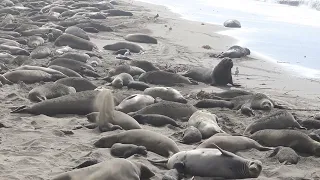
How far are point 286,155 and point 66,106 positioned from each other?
9.17 feet

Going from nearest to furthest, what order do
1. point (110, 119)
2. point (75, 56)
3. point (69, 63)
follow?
point (110, 119), point (69, 63), point (75, 56)

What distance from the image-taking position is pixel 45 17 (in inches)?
625

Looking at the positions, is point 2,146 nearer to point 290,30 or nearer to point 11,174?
point 11,174

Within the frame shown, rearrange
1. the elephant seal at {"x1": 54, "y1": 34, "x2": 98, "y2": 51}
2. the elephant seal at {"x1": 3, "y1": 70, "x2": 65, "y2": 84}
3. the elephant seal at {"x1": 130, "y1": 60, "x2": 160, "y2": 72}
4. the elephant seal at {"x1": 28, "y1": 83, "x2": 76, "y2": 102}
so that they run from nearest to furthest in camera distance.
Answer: the elephant seal at {"x1": 28, "y1": 83, "x2": 76, "y2": 102} → the elephant seal at {"x1": 3, "y1": 70, "x2": 65, "y2": 84} → the elephant seal at {"x1": 130, "y1": 60, "x2": 160, "y2": 72} → the elephant seal at {"x1": 54, "y1": 34, "x2": 98, "y2": 51}

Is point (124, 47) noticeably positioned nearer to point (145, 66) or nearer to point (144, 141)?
point (145, 66)

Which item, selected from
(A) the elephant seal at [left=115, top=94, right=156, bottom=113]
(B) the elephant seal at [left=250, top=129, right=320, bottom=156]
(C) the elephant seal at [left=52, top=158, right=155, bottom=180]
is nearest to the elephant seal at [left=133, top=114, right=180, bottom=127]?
(A) the elephant seal at [left=115, top=94, right=156, bottom=113]

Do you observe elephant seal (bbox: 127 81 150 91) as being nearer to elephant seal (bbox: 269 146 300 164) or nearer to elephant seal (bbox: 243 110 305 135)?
elephant seal (bbox: 243 110 305 135)

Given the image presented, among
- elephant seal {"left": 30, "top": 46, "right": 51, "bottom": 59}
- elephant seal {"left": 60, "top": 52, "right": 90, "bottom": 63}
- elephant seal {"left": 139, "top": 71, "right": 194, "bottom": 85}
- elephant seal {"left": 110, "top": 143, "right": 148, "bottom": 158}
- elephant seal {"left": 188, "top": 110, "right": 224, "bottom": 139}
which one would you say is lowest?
elephant seal {"left": 30, "top": 46, "right": 51, "bottom": 59}

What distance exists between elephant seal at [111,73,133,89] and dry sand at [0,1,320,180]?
0.31 metres

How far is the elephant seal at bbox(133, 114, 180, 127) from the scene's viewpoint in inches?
235

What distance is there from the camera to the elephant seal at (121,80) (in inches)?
313

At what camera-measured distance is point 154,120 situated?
236 inches

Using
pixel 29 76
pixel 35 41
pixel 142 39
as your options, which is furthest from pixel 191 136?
pixel 142 39

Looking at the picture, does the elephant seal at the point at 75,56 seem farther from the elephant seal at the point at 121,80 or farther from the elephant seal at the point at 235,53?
the elephant seal at the point at 235,53
